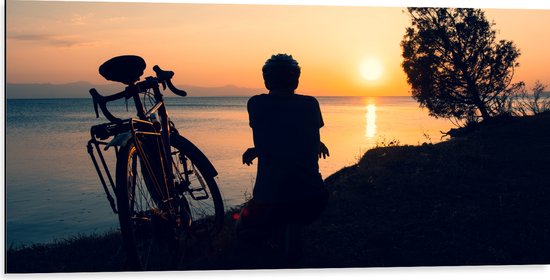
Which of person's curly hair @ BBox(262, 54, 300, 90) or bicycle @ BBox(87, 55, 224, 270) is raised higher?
person's curly hair @ BBox(262, 54, 300, 90)

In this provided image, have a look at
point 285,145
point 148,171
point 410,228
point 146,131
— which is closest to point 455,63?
point 410,228

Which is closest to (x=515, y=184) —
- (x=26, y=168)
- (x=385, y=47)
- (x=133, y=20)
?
(x=385, y=47)

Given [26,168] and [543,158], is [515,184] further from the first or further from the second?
[26,168]

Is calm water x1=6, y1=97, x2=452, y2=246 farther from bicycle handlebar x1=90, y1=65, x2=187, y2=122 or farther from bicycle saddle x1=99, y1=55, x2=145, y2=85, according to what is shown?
bicycle saddle x1=99, y1=55, x2=145, y2=85

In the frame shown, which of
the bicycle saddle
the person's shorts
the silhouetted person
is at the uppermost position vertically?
the bicycle saddle

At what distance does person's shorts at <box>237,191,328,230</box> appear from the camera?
3.88 m

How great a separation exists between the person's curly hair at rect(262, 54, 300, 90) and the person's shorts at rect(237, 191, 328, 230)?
2.77ft

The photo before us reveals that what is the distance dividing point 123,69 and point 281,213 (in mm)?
1592

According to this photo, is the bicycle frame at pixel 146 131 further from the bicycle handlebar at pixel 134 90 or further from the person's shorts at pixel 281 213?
the person's shorts at pixel 281 213

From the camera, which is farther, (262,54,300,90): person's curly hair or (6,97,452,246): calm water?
(6,97,452,246): calm water

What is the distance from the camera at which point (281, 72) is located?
3871mm

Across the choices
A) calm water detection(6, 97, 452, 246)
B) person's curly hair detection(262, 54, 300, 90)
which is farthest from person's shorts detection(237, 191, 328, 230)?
calm water detection(6, 97, 452, 246)

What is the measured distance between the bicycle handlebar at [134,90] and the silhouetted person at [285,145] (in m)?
0.92

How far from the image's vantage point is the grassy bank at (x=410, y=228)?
183 inches
